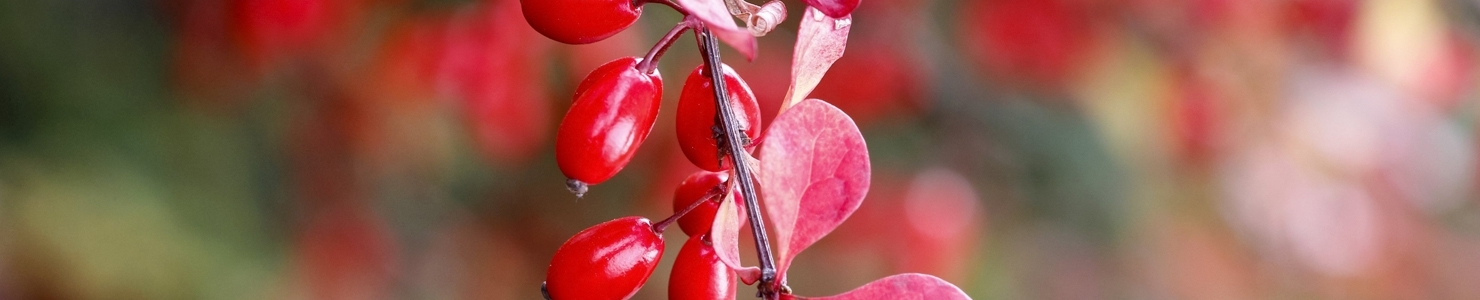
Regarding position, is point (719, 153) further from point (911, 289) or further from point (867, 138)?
point (867, 138)

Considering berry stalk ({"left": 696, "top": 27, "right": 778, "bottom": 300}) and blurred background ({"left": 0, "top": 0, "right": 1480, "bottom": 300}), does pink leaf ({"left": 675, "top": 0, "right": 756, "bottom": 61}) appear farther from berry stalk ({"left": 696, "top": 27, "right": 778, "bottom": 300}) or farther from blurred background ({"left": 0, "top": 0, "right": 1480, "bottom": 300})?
blurred background ({"left": 0, "top": 0, "right": 1480, "bottom": 300})

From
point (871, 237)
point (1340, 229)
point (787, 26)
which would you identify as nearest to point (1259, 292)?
point (1340, 229)

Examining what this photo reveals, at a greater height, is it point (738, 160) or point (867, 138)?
point (738, 160)

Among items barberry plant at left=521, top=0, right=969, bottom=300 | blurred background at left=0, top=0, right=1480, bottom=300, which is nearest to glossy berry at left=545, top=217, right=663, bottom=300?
barberry plant at left=521, top=0, right=969, bottom=300

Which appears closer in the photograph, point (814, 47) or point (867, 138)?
point (814, 47)

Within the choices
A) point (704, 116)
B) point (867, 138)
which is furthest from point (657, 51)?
point (867, 138)

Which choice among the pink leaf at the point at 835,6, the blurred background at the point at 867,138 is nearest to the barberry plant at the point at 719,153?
the pink leaf at the point at 835,6

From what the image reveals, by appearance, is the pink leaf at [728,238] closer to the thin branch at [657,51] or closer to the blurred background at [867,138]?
the thin branch at [657,51]
